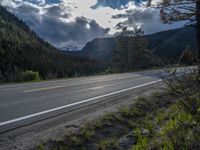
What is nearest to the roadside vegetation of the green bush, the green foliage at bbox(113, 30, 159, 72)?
the green bush

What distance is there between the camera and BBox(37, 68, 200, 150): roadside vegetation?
556 centimetres

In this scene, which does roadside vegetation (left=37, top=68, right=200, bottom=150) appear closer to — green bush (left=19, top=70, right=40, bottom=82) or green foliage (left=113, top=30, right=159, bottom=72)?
green bush (left=19, top=70, right=40, bottom=82)

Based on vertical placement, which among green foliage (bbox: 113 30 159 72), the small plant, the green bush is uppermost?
green foliage (bbox: 113 30 159 72)

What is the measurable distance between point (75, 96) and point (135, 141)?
5.75 metres

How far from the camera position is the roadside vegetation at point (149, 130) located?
556 cm

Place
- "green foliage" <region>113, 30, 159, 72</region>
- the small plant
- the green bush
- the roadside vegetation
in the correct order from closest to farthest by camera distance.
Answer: the roadside vegetation
the small plant
the green bush
"green foliage" <region>113, 30, 159, 72</region>

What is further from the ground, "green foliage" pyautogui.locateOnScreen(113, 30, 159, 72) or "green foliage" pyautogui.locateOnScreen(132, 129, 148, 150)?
"green foliage" pyautogui.locateOnScreen(113, 30, 159, 72)

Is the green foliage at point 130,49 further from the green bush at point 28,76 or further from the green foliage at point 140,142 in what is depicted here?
the green foliage at point 140,142

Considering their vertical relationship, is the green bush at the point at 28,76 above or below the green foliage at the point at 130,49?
below

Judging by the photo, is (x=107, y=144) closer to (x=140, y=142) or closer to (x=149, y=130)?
(x=140, y=142)

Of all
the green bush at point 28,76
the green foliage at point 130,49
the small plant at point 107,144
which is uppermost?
the green foliage at point 130,49

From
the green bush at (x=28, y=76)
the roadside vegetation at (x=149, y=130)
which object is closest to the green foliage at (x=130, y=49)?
the green bush at (x=28, y=76)

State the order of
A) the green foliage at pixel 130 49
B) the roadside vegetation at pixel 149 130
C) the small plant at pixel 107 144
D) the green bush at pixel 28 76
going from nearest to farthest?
the roadside vegetation at pixel 149 130 < the small plant at pixel 107 144 < the green bush at pixel 28 76 < the green foliage at pixel 130 49

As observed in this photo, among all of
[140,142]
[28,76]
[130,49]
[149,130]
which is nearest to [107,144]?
[140,142]
